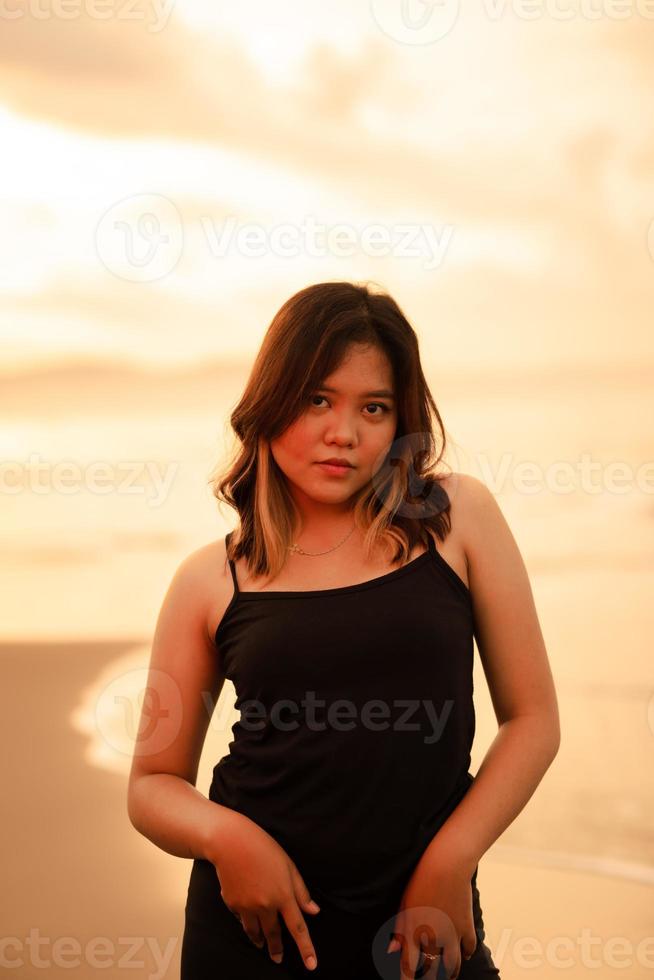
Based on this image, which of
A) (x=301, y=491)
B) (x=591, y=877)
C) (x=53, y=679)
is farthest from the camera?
(x=53, y=679)

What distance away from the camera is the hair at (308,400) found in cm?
115

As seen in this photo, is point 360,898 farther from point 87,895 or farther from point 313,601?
point 87,895

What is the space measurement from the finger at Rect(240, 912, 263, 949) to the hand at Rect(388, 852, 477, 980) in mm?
129

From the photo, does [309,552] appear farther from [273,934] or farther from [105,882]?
[105,882]

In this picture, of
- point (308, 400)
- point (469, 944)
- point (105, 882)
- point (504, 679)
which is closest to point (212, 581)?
point (308, 400)

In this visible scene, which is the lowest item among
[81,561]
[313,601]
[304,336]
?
[313,601]

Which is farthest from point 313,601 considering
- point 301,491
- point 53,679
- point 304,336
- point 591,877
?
point 53,679

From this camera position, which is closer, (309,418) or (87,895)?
(309,418)

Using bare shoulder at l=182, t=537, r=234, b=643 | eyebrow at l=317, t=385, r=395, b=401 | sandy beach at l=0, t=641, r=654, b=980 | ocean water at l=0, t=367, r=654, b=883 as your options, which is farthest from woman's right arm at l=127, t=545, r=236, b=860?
ocean water at l=0, t=367, r=654, b=883

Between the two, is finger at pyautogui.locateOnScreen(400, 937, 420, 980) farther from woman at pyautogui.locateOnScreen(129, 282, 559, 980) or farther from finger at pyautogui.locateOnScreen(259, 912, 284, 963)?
finger at pyautogui.locateOnScreen(259, 912, 284, 963)

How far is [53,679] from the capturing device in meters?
2.79

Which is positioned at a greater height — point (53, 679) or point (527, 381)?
point (527, 381)

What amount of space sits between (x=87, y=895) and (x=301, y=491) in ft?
5.16

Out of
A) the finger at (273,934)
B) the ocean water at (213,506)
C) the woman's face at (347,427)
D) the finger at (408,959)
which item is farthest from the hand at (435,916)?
the ocean water at (213,506)
